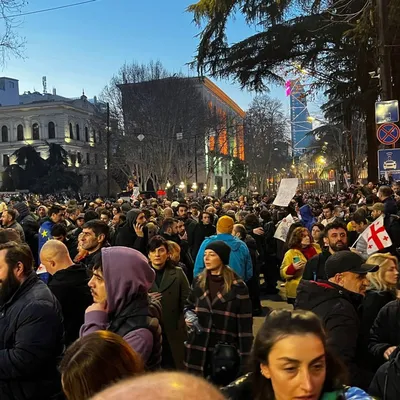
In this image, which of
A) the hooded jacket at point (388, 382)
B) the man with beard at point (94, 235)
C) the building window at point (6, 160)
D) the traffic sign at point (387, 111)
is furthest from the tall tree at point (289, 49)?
the building window at point (6, 160)

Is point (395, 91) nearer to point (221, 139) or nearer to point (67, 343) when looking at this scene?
point (67, 343)

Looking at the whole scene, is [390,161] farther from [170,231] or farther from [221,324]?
[221,324]

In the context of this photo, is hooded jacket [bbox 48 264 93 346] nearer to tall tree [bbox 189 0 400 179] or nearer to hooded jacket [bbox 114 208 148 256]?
hooded jacket [bbox 114 208 148 256]

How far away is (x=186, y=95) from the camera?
40156mm

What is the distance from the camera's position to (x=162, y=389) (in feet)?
2.99

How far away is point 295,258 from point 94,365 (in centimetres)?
492

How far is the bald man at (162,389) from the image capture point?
0.90m

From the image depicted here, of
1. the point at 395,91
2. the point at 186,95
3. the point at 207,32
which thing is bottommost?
the point at 395,91

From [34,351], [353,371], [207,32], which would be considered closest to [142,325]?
[34,351]

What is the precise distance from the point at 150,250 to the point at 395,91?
1498cm

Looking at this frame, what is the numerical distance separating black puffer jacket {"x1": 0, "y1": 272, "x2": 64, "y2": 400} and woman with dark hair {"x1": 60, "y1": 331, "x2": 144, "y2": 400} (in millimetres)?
1131

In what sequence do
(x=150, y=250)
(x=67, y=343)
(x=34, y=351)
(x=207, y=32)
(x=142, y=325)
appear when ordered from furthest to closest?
1. (x=207, y=32)
2. (x=150, y=250)
3. (x=67, y=343)
4. (x=34, y=351)
5. (x=142, y=325)

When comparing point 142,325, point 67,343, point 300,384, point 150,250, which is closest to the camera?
point 300,384

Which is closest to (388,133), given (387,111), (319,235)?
(387,111)
